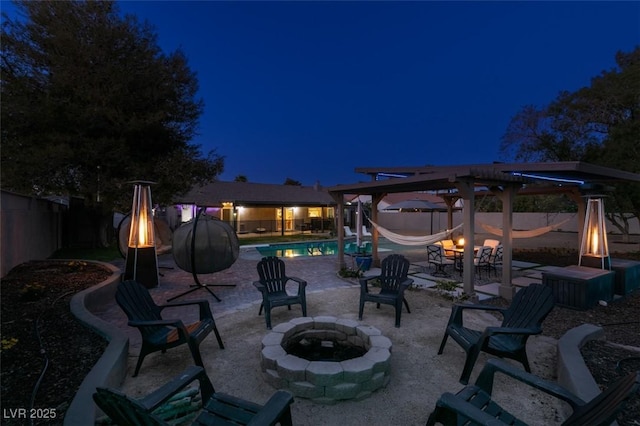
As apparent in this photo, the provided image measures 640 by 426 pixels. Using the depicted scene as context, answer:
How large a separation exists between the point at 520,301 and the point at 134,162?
1236 centimetres

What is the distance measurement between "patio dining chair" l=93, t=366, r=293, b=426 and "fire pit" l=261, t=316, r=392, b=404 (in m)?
0.76

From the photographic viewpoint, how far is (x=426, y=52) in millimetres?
61188

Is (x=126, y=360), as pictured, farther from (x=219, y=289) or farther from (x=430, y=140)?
(x=430, y=140)

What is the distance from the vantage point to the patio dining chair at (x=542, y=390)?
165 cm

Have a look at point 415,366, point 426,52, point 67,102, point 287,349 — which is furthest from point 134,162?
point 426,52

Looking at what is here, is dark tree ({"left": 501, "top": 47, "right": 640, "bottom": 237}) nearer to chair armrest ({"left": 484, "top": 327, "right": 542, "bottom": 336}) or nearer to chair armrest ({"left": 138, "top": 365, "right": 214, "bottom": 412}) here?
A: chair armrest ({"left": 484, "top": 327, "right": 542, "bottom": 336})

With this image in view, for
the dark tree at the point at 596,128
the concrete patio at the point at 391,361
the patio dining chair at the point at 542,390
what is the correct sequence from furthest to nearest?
the dark tree at the point at 596,128, the concrete patio at the point at 391,361, the patio dining chair at the point at 542,390

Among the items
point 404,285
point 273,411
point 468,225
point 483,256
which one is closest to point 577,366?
point 404,285

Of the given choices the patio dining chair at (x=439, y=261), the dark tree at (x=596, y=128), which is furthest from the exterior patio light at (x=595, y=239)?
Answer: the dark tree at (x=596, y=128)

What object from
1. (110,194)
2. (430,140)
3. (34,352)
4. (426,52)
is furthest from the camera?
(430,140)

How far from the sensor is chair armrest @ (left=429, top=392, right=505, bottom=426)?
175 cm

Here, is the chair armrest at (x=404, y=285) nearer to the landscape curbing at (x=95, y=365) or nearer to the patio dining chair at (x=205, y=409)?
the patio dining chair at (x=205, y=409)

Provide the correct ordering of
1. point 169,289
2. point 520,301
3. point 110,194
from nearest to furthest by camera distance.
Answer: point 520,301 → point 169,289 → point 110,194

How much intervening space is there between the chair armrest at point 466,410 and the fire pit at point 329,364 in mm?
979
